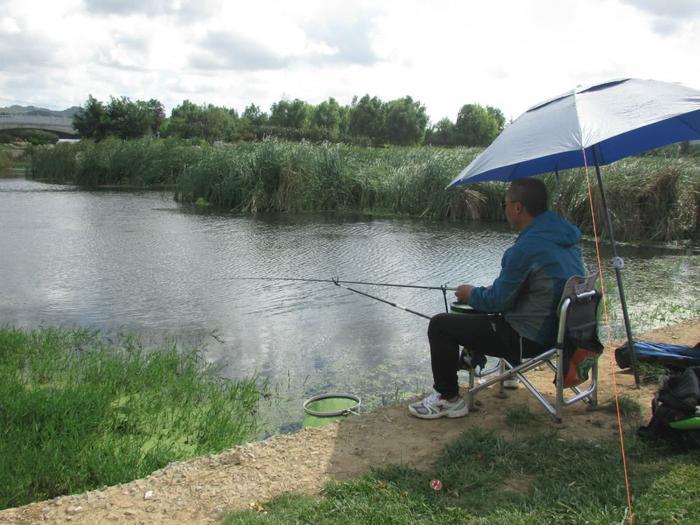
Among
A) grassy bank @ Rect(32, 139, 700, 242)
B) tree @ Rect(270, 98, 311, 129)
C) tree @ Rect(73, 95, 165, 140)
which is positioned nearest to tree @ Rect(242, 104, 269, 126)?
tree @ Rect(270, 98, 311, 129)

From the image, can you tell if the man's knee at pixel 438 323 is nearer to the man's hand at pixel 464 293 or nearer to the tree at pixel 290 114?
the man's hand at pixel 464 293

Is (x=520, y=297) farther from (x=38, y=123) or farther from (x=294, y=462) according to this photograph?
(x=38, y=123)

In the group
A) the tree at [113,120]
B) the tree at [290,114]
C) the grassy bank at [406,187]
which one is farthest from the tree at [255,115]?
the grassy bank at [406,187]

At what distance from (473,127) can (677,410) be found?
9212 cm

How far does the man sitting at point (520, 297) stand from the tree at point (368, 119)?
84978 mm

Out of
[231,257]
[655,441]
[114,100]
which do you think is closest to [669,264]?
[231,257]

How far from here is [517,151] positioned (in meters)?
4.16

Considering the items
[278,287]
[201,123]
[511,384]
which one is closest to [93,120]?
[201,123]

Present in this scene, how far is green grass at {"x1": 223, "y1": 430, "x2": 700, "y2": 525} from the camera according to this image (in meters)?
3.12

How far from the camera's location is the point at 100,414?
4.86m

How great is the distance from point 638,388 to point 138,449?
3614mm

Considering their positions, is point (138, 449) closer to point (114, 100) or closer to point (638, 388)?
point (638, 388)

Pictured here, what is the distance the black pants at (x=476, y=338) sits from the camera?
14.0ft

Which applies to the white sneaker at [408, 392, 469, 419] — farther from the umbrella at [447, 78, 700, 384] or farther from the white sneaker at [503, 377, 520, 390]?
the umbrella at [447, 78, 700, 384]
